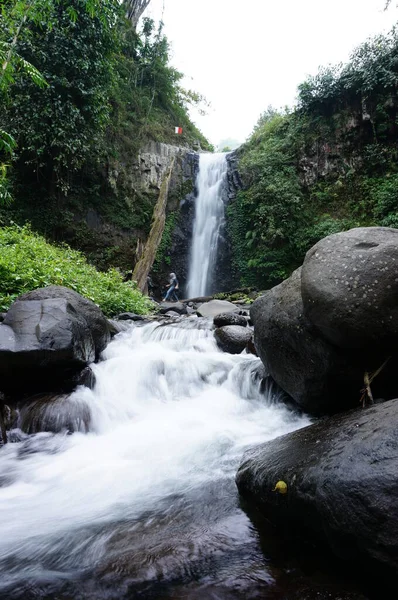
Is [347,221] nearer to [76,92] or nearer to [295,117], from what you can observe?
[295,117]

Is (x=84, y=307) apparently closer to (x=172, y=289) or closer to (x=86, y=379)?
(x=86, y=379)

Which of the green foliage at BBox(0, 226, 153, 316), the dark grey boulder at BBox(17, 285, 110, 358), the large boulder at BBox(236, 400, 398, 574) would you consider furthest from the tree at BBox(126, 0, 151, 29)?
the large boulder at BBox(236, 400, 398, 574)

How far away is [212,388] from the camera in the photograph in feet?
17.3

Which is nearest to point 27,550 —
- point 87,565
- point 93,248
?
point 87,565

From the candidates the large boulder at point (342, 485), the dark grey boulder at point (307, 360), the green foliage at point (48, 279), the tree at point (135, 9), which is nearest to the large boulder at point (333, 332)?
the dark grey boulder at point (307, 360)

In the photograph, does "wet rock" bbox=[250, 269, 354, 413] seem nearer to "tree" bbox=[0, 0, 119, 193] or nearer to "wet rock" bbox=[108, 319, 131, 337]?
"wet rock" bbox=[108, 319, 131, 337]

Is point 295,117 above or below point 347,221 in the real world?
above

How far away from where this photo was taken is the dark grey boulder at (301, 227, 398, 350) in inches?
116

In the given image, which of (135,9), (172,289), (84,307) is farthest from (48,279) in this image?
(135,9)

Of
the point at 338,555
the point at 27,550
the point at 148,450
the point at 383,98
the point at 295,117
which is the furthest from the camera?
the point at 295,117

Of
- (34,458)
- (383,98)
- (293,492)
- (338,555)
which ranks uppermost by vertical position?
(383,98)

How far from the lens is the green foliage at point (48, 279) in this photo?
6035 mm

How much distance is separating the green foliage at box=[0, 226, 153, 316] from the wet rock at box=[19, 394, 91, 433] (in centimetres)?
215

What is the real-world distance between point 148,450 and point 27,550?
1.60m
